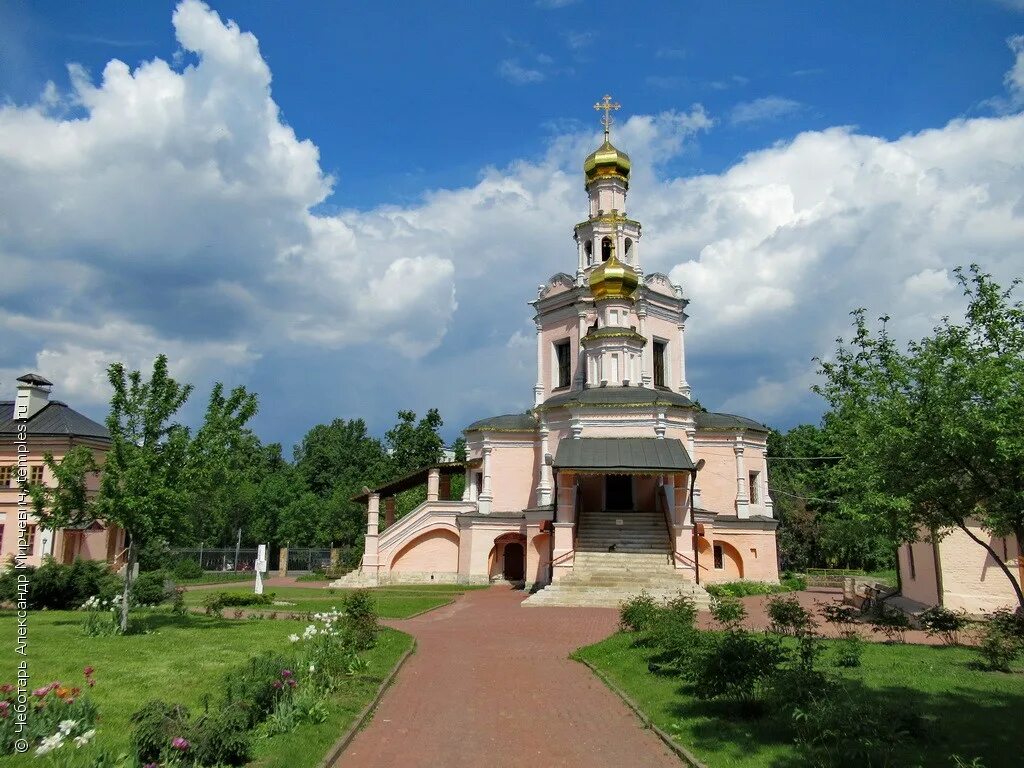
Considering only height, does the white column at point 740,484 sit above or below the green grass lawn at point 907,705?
above

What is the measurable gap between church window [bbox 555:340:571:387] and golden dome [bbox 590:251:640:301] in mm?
3693

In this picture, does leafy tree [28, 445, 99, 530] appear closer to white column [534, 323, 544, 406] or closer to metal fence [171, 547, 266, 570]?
white column [534, 323, 544, 406]

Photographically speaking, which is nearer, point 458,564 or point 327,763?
point 327,763

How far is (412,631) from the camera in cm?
1836

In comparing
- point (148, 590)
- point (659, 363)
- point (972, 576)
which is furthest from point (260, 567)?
point (659, 363)

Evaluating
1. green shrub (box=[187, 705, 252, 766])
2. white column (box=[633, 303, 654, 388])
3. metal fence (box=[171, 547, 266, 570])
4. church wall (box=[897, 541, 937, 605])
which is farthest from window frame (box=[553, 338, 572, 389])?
green shrub (box=[187, 705, 252, 766])

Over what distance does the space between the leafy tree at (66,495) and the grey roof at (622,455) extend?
1585cm

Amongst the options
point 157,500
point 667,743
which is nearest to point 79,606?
point 157,500

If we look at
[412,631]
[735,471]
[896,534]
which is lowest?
[412,631]

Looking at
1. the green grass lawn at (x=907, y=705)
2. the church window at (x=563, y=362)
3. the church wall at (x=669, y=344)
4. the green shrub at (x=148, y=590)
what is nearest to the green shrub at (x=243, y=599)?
the green shrub at (x=148, y=590)

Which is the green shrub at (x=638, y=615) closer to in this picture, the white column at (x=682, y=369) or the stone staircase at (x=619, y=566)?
the stone staircase at (x=619, y=566)

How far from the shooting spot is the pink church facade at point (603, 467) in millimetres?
28047

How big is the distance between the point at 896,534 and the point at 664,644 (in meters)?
4.74

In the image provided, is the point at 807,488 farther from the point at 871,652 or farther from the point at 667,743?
the point at 667,743
